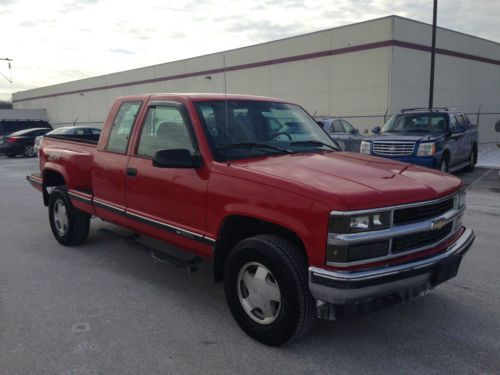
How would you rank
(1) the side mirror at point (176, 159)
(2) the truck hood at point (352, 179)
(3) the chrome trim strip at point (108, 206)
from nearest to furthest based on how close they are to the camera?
(2) the truck hood at point (352, 179), (1) the side mirror at point (176, 159), (3) the chrome trim strip at point (108, 206)

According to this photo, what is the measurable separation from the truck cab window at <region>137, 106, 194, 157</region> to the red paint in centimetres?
10

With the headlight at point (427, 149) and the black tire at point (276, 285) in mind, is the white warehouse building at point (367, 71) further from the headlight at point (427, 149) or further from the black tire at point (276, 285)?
the black tire at point (276, 285)

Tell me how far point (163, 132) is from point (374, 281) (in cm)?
247

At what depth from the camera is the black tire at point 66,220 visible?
5887 mm

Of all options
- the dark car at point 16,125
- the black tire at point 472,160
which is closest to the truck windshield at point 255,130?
the black tire at point 472,160

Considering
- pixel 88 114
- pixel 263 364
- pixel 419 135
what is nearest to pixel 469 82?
pixel 419 135

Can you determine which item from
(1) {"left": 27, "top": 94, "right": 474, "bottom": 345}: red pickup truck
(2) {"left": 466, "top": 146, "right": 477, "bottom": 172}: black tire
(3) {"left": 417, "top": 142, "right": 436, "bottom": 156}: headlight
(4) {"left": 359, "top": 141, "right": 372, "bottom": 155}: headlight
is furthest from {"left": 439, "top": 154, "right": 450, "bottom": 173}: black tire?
(1) {"left": 27, "top": 94, "right": 474, "bottom": 345}: red pickup truck

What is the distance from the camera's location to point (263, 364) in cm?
319

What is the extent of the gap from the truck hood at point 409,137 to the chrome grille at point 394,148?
10cm

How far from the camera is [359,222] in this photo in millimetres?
2934

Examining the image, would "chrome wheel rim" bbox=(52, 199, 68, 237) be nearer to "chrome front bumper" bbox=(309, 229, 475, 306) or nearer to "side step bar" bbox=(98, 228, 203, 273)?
"side step bar" bbox=(98, 228, 203, 273)

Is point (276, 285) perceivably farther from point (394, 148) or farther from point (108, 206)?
point (394, 148)

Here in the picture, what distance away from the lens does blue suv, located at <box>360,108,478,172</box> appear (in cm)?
1055

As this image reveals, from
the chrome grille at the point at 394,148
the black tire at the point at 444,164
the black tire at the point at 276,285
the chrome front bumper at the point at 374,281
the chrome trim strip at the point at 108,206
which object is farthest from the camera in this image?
the black tire at the point at 444,164
